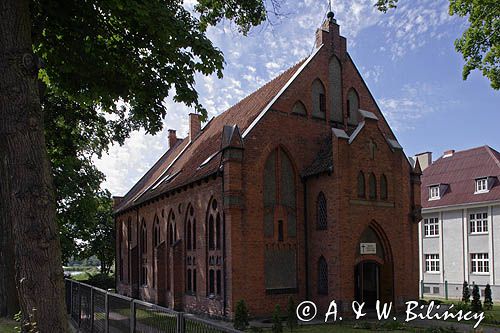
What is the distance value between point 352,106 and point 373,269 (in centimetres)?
765

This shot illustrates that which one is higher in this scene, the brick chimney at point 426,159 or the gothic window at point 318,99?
the gothic window at point 318,99

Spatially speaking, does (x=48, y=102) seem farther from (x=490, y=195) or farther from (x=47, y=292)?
(x=490, y=195)

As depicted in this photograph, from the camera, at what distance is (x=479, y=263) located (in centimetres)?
3384

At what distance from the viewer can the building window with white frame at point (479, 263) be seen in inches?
1309

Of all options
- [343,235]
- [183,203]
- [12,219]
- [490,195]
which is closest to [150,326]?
[12,219]

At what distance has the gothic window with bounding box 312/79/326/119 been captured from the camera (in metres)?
21.9

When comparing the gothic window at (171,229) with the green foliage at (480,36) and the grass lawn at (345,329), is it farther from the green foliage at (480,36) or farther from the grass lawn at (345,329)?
the green foliage at (480,36)

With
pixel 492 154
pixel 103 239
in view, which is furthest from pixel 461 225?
pixel 103 239

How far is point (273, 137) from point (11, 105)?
1407 cm

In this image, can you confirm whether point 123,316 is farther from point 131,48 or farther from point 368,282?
point 368,282

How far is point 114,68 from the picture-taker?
1131cm

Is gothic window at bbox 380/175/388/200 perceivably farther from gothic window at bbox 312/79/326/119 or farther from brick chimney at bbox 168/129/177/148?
brick chimney at bbox 168/129/177/148

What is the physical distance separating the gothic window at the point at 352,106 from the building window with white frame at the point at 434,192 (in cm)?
1858

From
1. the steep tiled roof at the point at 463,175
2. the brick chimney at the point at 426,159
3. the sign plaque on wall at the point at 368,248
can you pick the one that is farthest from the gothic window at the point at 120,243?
the brick chimney at the point at 426,159
